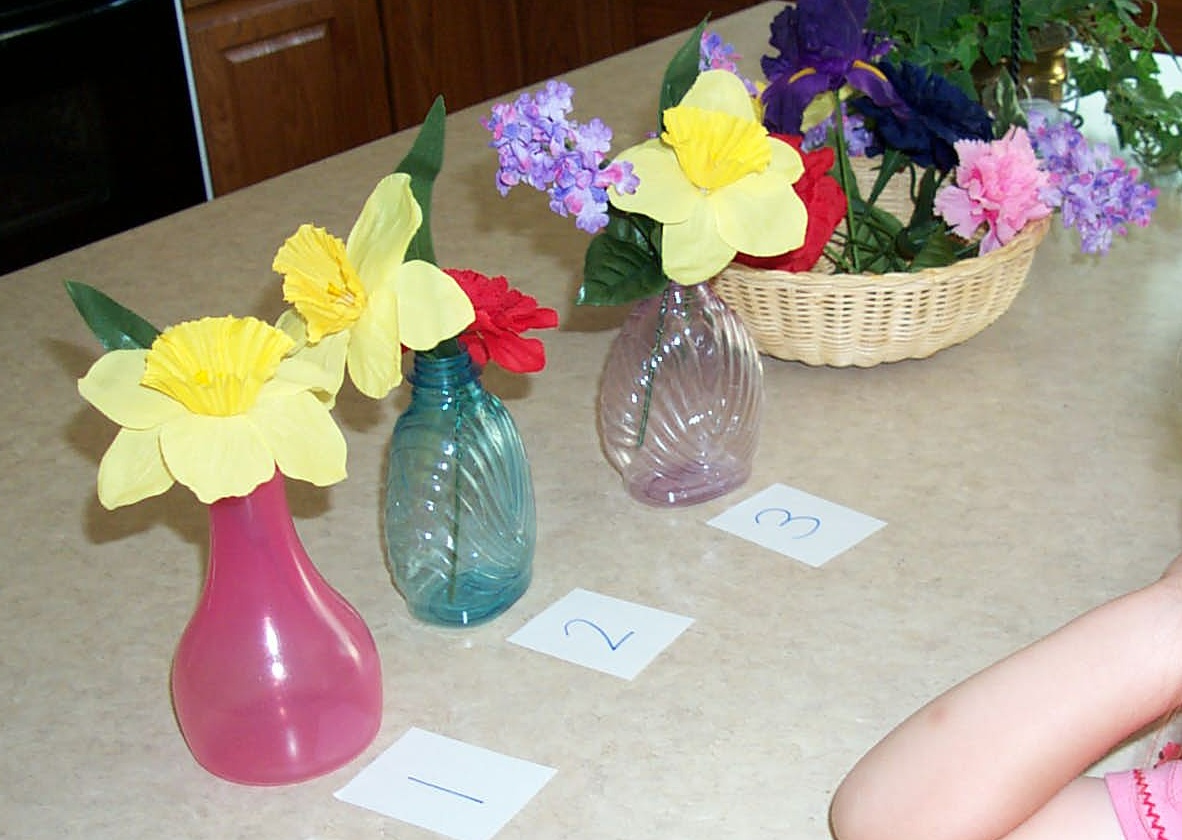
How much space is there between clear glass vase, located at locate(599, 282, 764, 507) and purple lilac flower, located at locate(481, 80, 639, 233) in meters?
0.12

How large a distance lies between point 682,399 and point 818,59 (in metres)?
0.31

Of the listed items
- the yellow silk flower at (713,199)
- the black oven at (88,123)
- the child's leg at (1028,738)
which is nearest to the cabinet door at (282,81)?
the black oven at (88,123)

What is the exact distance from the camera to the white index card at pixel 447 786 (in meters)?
0.89

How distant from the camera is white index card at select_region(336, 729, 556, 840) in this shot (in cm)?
89

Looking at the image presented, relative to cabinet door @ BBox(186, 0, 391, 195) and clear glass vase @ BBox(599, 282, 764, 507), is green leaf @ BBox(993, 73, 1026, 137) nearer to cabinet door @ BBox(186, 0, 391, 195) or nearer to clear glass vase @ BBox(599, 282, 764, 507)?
clear glass vase @ BBox(599, 282, 764, 507)

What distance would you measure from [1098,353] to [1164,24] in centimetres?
206

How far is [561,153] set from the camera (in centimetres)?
106

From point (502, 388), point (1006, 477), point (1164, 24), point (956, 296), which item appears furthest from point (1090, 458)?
point (1164, 24)

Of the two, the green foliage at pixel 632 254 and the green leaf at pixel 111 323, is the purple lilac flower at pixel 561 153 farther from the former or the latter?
the green leaf at pixel 111 323

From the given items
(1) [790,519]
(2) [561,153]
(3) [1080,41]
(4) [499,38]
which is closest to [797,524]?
(1) [790,519]

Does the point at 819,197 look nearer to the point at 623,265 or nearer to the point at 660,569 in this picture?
the point at 623,265

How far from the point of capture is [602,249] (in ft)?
3.70

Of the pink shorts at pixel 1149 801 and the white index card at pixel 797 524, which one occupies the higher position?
the pink shorts at pixel 1149 801

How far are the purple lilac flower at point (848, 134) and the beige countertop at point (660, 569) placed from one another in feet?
0.69
